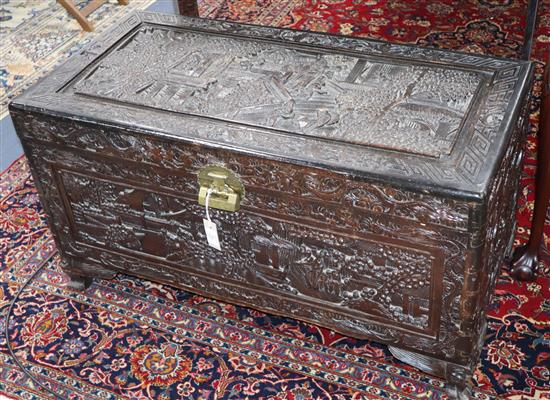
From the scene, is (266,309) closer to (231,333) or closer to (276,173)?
(231,333)

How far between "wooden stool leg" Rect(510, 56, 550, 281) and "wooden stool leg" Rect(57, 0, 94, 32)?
2.64m

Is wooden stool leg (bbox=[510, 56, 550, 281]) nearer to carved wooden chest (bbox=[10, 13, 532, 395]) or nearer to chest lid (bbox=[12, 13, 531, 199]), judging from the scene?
carved wooden chest (bbox=[10, 13, 532, 395])

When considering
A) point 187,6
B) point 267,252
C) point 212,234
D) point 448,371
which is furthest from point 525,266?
point 187,6

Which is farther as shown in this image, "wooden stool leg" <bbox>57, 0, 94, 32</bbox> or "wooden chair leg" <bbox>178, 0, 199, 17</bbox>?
"wooden stool leg" <bbox>57, 0, 94, 32</bbox>

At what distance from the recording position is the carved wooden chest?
5.57ft

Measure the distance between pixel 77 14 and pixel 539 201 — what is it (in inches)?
109

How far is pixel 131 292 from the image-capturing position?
2.33 metres

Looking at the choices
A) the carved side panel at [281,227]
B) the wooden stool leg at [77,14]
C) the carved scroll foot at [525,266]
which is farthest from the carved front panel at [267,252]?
the wooden stool leg at [77,14]

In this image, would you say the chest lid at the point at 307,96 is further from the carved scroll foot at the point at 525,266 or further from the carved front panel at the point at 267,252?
the carved scroll foot at the point at 525,266

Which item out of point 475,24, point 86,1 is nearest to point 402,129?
point 475,24

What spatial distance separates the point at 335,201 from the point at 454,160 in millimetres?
299

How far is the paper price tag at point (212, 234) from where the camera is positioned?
1936 mm

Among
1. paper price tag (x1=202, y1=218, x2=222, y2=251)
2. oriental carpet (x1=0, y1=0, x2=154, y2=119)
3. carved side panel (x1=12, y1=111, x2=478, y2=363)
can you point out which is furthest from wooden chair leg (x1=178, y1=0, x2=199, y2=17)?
paper price tag (x1=202, y1=218, x2=222, y2=251)

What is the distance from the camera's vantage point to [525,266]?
7.25ft
